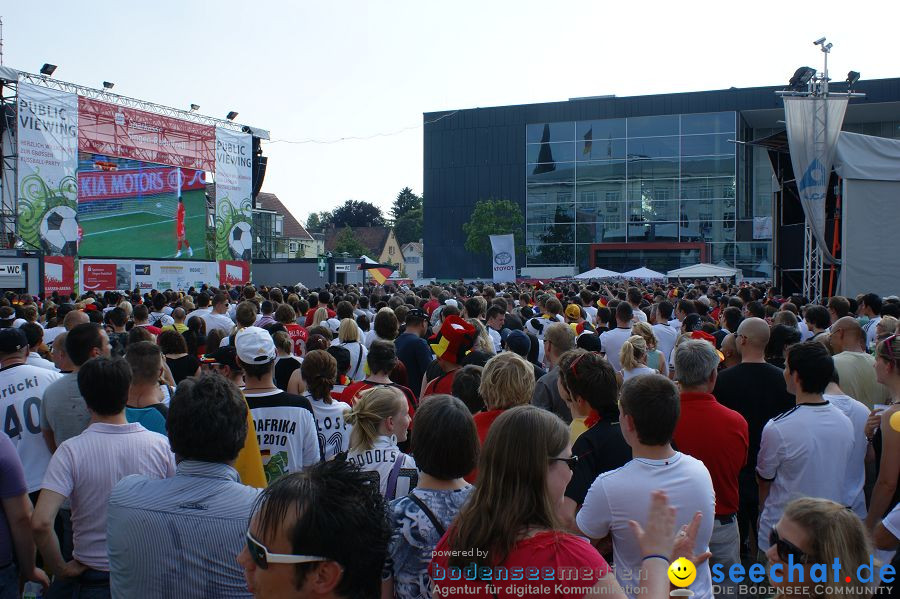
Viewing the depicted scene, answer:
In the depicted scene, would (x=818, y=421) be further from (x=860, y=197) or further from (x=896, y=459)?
(x=860, y=197)

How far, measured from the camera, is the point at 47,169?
25203 mm

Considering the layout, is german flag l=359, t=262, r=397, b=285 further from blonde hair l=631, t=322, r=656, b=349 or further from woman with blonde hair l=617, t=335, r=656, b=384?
woman with blonde hair l=617, t=335, r=656, b=384

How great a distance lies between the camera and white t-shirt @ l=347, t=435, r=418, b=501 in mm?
3355

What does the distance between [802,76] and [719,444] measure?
14444mm

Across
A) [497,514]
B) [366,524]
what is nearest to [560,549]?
[497,514]

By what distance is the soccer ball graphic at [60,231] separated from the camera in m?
25.3

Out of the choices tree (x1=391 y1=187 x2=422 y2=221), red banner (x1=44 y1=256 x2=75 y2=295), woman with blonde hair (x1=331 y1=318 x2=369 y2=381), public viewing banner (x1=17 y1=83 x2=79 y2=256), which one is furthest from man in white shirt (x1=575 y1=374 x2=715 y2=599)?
tree (x1=391 y1=187 x2=422 y2=221)

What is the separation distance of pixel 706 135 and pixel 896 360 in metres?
49.0

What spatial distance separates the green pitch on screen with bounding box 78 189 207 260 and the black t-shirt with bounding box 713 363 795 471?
2746cm

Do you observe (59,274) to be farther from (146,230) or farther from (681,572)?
(681,572)

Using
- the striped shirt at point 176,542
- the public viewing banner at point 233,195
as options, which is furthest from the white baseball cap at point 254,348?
the public viewing banner at point 233,195

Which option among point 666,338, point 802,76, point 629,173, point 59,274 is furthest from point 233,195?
point 629,173

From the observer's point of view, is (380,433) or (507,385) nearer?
(380,433)

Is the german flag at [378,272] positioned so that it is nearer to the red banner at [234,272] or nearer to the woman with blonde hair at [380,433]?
the red banner at [234,272]
